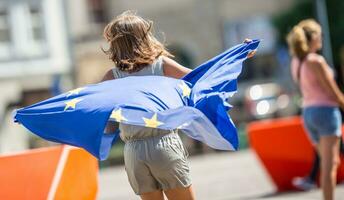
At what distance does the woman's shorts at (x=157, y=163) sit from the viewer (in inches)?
213

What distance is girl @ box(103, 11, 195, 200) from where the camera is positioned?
5411 mm

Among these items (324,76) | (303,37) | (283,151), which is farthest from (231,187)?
(324,76)

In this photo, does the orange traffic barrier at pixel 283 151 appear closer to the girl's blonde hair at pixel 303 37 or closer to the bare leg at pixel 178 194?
the girl's blonde hair at pixel 303 37

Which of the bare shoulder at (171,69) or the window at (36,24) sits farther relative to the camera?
the window at (36,24)

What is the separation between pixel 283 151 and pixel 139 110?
268 inches

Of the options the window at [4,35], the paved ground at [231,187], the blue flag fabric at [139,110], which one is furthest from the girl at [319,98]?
the window at [4,35]

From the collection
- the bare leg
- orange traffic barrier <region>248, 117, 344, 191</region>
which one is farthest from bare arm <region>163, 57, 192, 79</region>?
orange traffic barrier <region>248, 117, 344, 191</region>

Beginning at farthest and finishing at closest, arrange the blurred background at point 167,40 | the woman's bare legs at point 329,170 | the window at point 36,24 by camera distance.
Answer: the window at point 36,24, the blurred background at point 167,40, the woman's bare legs at point 329,170

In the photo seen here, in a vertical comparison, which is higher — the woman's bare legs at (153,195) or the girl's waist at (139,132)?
the girl's waist at (139,132)

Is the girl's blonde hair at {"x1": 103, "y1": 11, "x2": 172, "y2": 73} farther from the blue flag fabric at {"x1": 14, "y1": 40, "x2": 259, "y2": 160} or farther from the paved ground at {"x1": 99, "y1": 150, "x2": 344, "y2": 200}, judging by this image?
the paved ground at {"x1": 99, "y1": 150, "x2": 344, "y2": 200}

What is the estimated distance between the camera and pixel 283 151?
11945mm

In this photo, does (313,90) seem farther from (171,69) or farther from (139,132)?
(139,132)

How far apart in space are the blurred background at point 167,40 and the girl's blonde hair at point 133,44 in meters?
24.7

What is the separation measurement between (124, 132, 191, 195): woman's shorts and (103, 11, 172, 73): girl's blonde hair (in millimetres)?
445
